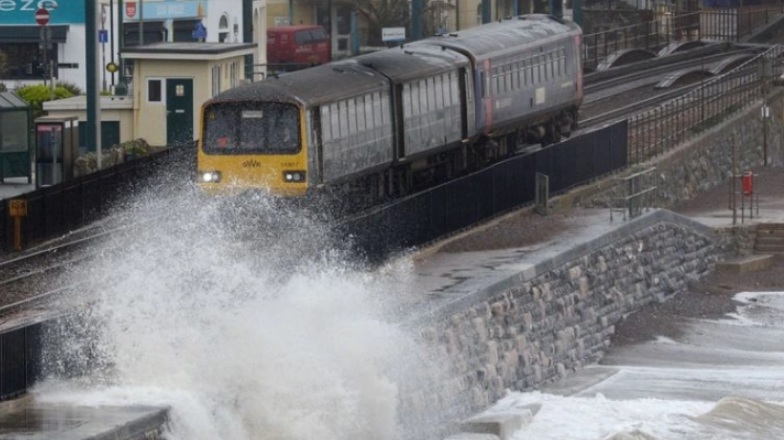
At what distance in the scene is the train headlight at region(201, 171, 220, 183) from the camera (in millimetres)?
30848

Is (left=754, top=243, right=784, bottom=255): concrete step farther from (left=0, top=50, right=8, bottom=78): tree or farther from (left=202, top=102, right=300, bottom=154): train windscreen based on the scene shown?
(left=0, top=50, right=8, bottom=78): tree

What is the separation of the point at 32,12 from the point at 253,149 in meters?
41.0

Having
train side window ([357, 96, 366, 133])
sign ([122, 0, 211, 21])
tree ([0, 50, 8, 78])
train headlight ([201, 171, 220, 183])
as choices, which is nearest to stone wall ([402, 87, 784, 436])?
train side window ([357, 96, 366, 133])

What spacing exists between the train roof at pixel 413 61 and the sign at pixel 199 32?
32.6m

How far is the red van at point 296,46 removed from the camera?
2995 inches

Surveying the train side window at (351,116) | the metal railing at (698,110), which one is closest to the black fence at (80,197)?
the train side window at (351,116)

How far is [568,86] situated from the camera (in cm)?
4209

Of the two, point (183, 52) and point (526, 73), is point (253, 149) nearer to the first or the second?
point (526, 73)

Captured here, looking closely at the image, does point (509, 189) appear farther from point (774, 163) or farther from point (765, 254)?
point (774, 163)

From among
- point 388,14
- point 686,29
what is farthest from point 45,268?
point 388,14

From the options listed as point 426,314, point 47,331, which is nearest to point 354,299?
point 426,314

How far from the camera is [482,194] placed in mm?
31469

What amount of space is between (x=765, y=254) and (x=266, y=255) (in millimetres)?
17554

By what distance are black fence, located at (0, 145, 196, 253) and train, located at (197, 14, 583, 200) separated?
218 centimetres
